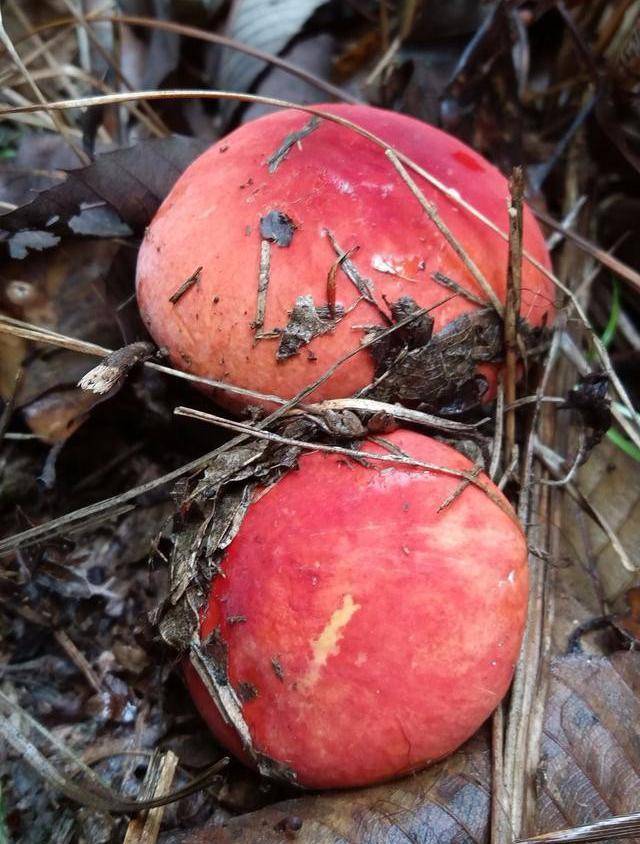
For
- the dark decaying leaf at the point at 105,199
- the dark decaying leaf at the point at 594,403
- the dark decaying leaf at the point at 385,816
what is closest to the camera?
the dark decaying leaf at the point at 385,816

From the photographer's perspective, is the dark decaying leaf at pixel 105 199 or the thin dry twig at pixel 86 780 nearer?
the thin dry twig at pixel 86 780

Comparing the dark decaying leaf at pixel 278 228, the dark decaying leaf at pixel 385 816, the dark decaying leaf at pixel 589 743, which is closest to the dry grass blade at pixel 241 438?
the dark decaying leaf at pixel 278 228

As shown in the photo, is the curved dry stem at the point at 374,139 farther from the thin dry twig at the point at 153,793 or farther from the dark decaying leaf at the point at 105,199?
the thin dry twig at the point at 153,793

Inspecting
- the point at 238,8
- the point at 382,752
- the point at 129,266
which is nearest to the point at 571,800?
the point at 382,752

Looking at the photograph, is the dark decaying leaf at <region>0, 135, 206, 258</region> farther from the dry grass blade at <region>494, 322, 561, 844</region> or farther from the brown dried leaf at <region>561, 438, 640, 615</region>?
the brown dried leaf at <region>561, 438, 640, 615</region>

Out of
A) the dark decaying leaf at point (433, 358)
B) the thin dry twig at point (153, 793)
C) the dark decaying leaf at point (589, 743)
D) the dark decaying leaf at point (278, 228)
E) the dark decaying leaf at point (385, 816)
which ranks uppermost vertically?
the dark decaying leaf at point (278, 228)

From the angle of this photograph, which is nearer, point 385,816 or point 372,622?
point 372,622

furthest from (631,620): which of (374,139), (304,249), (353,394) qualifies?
(374,139)

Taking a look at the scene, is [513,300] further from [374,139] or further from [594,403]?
[374,139]
